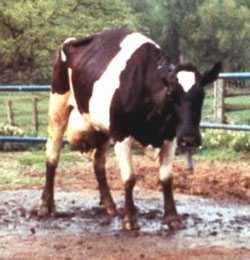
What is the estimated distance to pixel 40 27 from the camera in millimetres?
28125

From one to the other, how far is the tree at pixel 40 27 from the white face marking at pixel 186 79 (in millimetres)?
21134

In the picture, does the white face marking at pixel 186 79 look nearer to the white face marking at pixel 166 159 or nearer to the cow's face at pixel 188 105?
the cow's face at pixel 188 105

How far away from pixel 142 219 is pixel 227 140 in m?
5.73

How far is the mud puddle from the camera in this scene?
6773 mm

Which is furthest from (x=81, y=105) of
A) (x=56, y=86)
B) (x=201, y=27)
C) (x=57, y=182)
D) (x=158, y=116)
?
(x=201, y=27)

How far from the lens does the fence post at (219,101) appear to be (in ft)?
42.0

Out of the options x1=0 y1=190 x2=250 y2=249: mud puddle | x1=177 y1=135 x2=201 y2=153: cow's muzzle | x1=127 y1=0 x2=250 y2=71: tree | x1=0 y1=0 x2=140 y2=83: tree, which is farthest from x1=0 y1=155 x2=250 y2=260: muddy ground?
x1=127 y1=0 x2=250 y2=71: tree

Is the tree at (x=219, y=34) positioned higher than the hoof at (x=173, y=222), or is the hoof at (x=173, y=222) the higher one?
the hoof at (x=173, y=222)

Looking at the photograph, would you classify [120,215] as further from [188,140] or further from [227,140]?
[227,140]

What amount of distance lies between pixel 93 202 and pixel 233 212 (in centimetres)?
150

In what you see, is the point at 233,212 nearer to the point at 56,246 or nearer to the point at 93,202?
the point at 93,202

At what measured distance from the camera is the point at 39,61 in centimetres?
2841

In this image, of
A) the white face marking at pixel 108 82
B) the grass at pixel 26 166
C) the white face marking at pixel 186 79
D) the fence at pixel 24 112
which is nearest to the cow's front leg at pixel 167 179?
the white face marking at pixel 108 82

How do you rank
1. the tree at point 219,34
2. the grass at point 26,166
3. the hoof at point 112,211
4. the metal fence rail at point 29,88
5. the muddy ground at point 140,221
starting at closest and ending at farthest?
the muddy ground at point 140,221 → the hoof at point 112,211 → the grass at point 26,166 → the metal fence rail at point 29,88 → the tree at point 219,34
